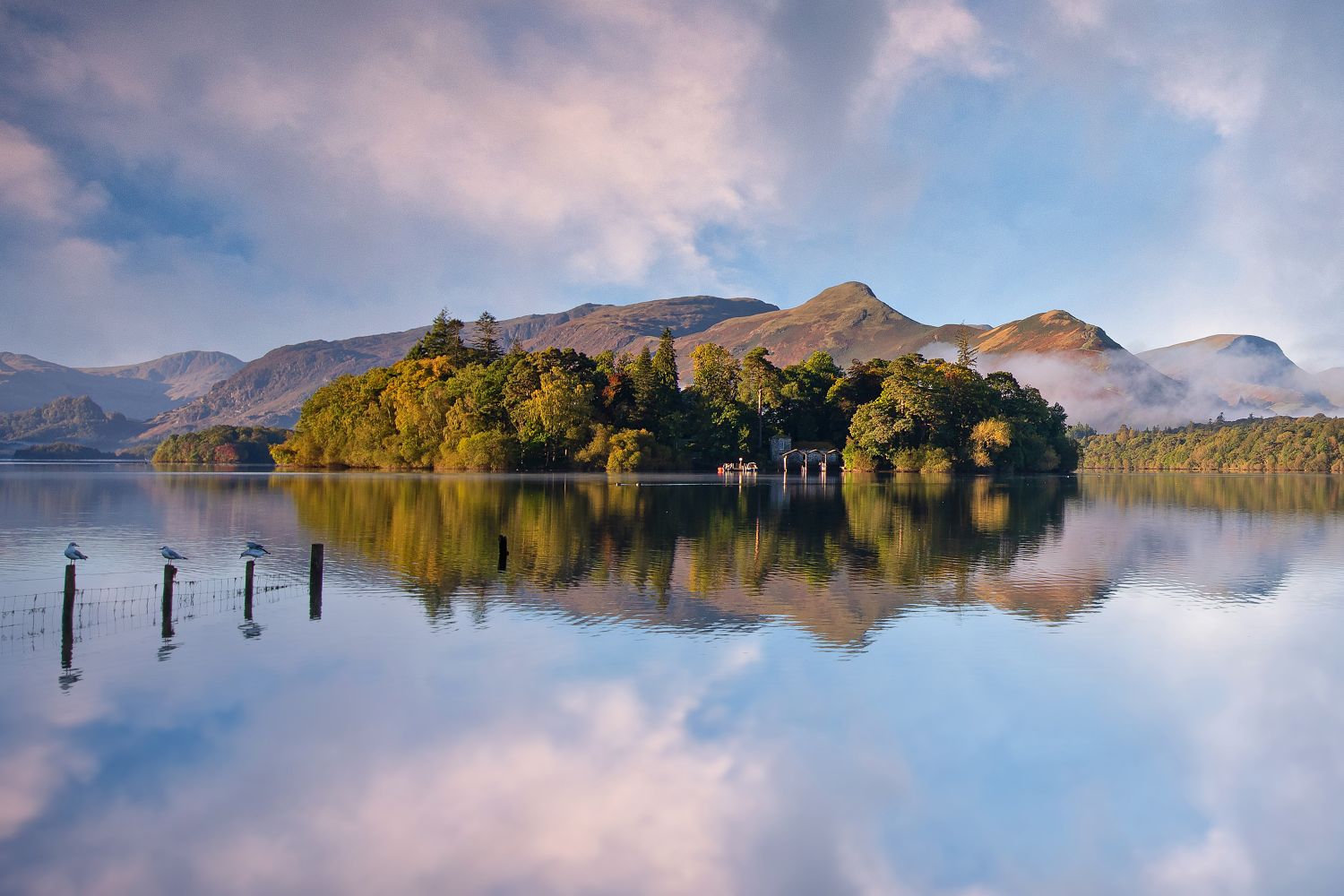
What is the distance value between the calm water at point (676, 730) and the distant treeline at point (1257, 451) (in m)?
175

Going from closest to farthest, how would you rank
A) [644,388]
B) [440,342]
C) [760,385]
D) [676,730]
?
[676,730]
[644,388]
[760,385]
[440,342]

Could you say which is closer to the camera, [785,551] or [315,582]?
[315,582]

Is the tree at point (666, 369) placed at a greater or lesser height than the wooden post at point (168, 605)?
greater

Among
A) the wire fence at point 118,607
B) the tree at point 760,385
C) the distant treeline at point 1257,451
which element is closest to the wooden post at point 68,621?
the wire fence at point 118,607

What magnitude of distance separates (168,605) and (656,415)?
3582 inches

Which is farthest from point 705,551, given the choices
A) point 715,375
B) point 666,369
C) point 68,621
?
point 715,375

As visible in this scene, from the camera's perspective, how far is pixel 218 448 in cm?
17475

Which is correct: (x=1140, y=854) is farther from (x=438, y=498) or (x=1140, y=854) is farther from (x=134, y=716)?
(x=438, y=498)

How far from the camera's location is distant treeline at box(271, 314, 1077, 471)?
327 feet

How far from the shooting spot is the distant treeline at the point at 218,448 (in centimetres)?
17312

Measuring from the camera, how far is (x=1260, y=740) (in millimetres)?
11789

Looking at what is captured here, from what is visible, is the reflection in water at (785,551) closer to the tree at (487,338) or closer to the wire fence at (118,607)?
the wire fence at (118,607)

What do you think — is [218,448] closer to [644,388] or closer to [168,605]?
[644,388]

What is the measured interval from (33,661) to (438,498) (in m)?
37.6
